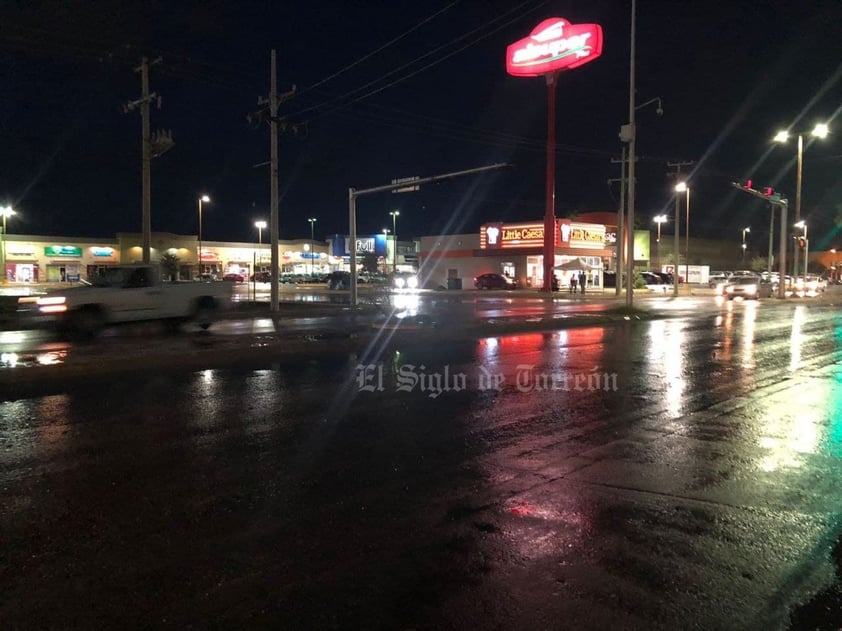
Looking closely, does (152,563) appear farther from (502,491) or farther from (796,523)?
(796,523)

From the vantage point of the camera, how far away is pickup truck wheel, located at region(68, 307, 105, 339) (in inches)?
693

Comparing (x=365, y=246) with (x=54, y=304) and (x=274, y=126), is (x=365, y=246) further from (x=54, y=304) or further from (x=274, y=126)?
(x=54, y=304)

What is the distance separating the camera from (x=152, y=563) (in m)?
4.23

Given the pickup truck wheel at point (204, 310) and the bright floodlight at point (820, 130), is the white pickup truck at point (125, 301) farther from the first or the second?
the bright floodlight at point (820, 130)

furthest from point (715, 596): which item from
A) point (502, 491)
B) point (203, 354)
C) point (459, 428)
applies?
point (203, 354)

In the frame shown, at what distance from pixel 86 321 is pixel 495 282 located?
4533cm

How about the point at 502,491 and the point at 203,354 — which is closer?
the point at 502,491

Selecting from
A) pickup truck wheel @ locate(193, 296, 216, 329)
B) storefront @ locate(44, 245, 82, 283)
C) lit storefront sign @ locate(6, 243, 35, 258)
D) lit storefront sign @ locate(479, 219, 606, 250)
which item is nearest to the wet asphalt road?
pickup truck wheel @ locate(193, 296, 216, 329)

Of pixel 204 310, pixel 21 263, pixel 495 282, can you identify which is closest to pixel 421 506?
pixel 204 310

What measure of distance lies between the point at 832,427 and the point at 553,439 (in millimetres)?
3530

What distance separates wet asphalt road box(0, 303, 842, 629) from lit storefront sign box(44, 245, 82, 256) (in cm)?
7709

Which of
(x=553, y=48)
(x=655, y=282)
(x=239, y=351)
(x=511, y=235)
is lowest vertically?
(x=239, y=351)

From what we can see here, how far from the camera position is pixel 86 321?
58.1 ft

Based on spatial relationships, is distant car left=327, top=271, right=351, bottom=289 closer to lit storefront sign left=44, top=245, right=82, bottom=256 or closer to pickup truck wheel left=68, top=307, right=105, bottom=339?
lit storefront sign left=44, top=245, right=82, bottom=256
